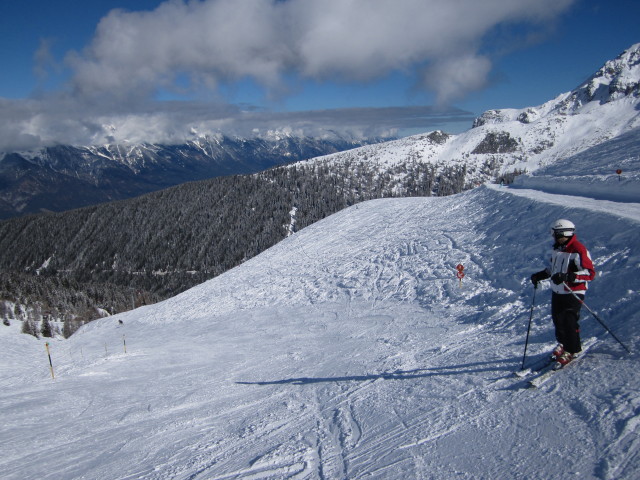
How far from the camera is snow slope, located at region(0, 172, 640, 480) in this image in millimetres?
5691

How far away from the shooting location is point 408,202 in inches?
1491

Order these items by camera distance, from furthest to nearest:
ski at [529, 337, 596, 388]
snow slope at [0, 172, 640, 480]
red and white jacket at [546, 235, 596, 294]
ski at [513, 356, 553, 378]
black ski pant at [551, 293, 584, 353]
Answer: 1. ski at [513, 356, 553, 378]
2. black ski pant at [551, 293, 584, 353]
3. ski at [529, 337, 596, 388]
4. red and white jacket at [546, 235, 596, 294]
5. snow slope at [0, 172, 640, 480]

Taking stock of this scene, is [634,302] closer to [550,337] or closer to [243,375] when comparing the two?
[550,337]

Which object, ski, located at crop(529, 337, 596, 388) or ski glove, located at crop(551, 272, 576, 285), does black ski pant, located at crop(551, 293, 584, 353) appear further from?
ski glove, located at crop(551, 272, 576, 285)

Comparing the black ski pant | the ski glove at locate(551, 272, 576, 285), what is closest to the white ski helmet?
the ski glove at locate(551, 272, 576, 285)

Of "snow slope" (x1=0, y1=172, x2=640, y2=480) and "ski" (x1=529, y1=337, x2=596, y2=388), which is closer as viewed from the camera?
"snow slope" (x1=0, y1=172, x2=640, y2=480)

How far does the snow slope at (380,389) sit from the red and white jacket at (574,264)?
1481mm

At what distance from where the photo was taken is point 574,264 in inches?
273

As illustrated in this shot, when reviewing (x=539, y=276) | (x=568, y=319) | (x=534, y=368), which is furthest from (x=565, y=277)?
(x=534, y=368)

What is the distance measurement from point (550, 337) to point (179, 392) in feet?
31.7

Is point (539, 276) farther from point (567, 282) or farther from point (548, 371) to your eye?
point (548, 371)

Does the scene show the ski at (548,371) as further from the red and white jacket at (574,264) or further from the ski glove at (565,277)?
the ski glove at (565,277)

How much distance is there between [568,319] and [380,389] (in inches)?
156

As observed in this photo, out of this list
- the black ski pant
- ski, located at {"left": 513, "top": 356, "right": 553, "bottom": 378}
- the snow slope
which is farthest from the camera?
ski, located at {"left": 513, "top": 356, "right": 553, "bottom": 378}
